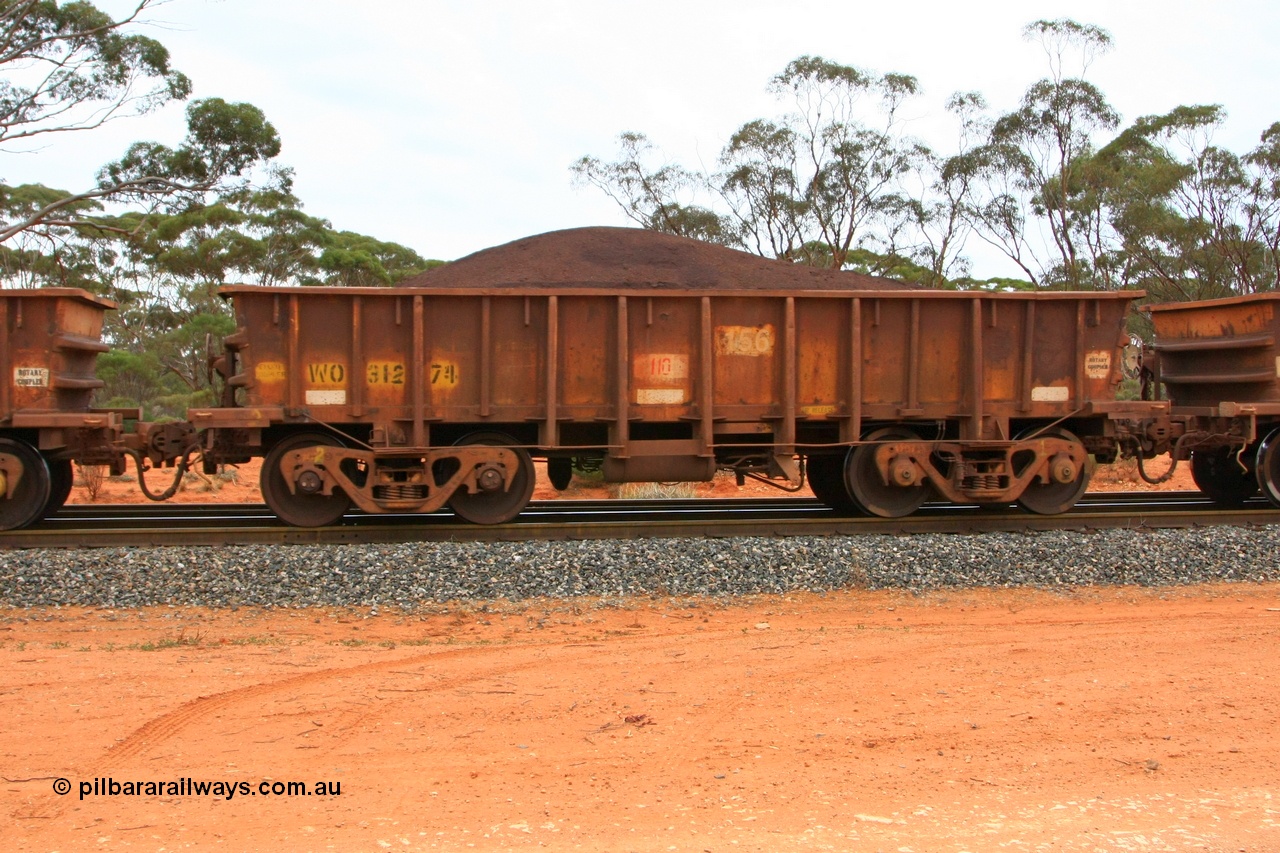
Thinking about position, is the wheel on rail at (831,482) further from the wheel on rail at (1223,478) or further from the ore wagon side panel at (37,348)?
the ore wagon side panel at (37,348)

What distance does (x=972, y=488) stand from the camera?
1048 centimetres

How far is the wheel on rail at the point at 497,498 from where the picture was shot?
33.0 ft

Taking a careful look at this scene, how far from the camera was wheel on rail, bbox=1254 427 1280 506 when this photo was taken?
11359mm

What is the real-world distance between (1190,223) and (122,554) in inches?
1263

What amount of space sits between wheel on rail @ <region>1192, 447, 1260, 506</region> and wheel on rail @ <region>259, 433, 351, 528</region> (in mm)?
9685

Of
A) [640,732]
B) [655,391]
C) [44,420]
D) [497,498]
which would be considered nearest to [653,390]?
[655,391]

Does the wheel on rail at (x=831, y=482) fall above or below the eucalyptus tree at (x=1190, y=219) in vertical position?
below

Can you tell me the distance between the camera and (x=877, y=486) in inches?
419

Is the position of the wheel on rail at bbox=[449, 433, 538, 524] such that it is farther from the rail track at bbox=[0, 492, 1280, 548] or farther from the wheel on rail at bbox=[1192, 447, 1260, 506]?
the wheel on rail at bbox=[1192, 447, 1260, 506]

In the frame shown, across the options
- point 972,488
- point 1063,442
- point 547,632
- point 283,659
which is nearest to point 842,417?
point 972,488

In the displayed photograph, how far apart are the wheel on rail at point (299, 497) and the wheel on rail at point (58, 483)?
216cm

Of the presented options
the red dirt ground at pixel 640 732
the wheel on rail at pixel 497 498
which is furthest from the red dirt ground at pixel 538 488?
the red dirt ground at pixel 640 732

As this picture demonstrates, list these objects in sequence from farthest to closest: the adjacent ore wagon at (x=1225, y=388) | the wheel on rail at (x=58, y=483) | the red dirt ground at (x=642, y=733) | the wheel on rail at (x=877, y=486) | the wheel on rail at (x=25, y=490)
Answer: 1. the adjacent ore wagon at (x=1225, y=388)
2. the wheel on rail at (x=877, y=486)
3. the wheel on rail at (x=58, y=483)
4. the wheel on rail at (x=25, y=490)
5. the red dirt ground at (x=642, y=733)

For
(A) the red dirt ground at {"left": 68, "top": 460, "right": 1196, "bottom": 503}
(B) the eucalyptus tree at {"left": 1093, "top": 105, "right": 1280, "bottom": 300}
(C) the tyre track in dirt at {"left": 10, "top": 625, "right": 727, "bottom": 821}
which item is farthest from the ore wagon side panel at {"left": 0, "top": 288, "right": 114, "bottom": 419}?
(B) the eucalyptus tree at {"left": 1093, "top": 105, "right": 1280, "bottom": 300}
